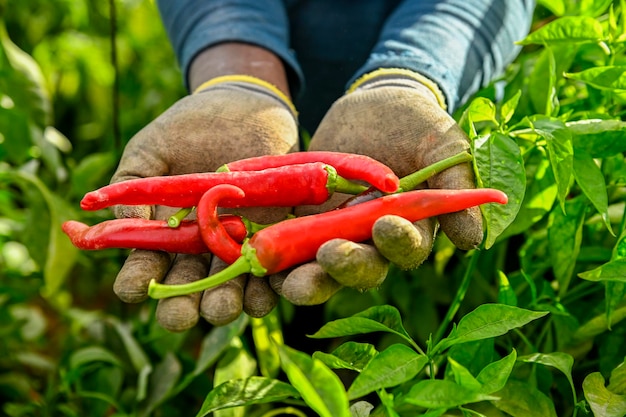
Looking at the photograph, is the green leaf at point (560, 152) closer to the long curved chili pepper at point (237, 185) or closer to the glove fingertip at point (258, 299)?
the long curved chili pepper at point (237, 185)

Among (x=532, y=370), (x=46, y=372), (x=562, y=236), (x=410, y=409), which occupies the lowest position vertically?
(x=46, y=372)

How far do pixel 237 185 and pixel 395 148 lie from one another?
0.28m

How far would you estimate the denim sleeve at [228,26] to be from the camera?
159cm

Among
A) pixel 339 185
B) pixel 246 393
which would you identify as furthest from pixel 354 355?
pixel 339 185

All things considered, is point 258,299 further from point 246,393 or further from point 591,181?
Answer: point 591,181

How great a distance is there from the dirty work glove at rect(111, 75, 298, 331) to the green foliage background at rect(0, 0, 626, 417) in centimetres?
20

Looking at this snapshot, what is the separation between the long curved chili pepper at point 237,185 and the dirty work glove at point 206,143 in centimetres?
6

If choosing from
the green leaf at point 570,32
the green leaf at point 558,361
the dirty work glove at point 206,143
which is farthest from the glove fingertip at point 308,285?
the green leaf at point 570,32

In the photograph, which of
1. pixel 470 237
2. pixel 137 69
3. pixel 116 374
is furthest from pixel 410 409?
pixel 137 69

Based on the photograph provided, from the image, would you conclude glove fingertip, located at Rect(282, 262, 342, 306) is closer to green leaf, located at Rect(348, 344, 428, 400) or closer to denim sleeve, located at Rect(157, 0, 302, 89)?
green leaf, located at Rect(348, 344, 428, 400)

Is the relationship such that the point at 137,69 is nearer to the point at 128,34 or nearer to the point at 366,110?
the point at 128,34

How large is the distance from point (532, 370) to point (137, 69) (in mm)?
1927

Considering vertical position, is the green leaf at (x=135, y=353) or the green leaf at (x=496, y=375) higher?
the green leaf at (x=496, y=375)

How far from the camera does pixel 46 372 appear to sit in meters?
2.11
